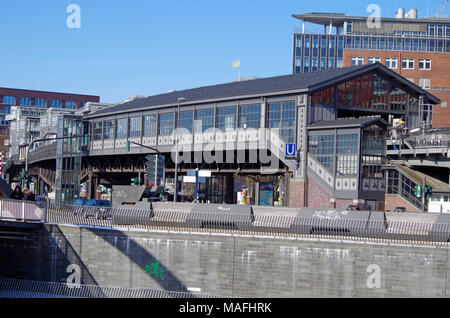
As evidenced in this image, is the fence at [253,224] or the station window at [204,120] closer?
the fence at [253,224]

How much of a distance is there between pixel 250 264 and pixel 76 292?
9.45 metres

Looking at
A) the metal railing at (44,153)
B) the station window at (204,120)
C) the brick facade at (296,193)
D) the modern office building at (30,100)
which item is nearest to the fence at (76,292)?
the brick facade at (296,193)

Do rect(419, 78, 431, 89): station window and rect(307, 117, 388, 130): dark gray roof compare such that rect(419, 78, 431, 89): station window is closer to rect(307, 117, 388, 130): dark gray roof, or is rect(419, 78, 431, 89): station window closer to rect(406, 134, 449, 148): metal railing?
rect(307, 117, 388, 130): dark gray roof

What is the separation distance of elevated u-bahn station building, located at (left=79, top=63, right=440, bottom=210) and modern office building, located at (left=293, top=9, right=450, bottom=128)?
40.3 m

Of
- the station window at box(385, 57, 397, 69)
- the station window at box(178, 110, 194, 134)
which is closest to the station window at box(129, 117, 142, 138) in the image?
the station window at box(178, 110, 194, 134)

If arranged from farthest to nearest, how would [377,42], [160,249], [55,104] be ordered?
[55,104], [377,42], [160,249]

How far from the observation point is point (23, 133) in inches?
5581

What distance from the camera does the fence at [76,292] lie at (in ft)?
117

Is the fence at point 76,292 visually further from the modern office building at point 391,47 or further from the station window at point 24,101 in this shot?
the station window at point 24,101

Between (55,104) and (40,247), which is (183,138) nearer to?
(40,247)

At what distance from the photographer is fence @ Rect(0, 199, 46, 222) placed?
40.2 meters

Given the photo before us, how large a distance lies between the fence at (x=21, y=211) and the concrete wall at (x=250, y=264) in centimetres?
127
